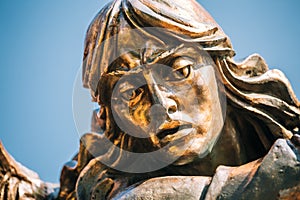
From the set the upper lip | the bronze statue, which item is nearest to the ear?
the bronze statue

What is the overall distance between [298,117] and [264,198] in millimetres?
320

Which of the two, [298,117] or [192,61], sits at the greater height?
[192,61]

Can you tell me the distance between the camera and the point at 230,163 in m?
1.87

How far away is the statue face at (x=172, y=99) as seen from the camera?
5.76 ft

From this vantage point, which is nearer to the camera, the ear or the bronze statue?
the bronze statue

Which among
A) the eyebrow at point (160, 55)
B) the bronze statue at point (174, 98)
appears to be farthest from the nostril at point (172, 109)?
the eyebrow at point (160, 55)

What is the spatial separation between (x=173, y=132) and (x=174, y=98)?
0.08 m

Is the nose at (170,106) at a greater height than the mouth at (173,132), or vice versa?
the nose at (170,106)

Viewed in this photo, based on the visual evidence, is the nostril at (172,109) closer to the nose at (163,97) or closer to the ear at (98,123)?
the nose at (163,97)

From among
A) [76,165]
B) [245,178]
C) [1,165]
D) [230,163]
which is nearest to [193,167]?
[230,163]

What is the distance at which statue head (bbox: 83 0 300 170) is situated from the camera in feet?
5.79

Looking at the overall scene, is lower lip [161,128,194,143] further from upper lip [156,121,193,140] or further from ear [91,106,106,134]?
ear [91,106,106,134]

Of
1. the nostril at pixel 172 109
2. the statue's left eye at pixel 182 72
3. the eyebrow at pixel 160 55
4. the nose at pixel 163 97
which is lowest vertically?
the nostril at pixel 172 109

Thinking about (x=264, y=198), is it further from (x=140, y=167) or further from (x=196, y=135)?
(x=140, y=167)
